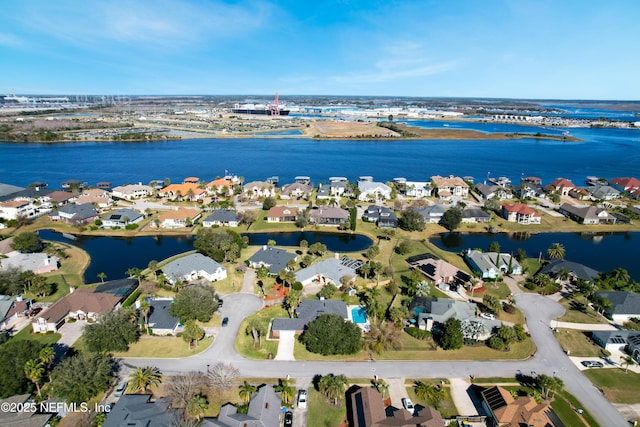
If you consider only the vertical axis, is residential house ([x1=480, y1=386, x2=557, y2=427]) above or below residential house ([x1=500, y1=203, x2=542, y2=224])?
below

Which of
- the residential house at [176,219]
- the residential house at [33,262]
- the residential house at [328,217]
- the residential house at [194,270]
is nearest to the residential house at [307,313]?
the residential house at [194,270]

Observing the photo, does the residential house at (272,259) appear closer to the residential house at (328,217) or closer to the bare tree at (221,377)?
the residential house at (328,217)

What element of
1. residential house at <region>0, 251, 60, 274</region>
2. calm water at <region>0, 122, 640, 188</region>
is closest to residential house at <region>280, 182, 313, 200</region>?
calm water at <region>0, 122, 640, 188</region>

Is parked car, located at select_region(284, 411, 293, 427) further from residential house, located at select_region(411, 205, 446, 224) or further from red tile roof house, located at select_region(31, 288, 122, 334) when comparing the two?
residential house, located at select_region(411, 205, 446, 224)

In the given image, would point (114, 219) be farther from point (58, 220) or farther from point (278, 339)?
point (278, 339)

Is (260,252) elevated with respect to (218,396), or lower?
elevated

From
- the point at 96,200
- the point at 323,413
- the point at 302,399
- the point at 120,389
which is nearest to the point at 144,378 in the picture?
the point at 120,389

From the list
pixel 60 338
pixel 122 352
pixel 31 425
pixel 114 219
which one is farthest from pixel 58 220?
pixel 31 425
